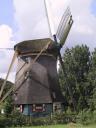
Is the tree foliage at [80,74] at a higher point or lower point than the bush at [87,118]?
higher

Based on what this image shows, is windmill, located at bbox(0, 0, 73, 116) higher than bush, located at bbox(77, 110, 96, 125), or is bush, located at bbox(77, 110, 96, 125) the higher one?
windmill, located at bbox(0, 0, 73, 116)

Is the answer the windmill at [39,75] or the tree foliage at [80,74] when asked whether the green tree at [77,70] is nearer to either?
the tree foliage at [80,74]

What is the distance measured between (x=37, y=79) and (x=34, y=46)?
11.5 ft

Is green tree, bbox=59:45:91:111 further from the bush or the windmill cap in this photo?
the bush

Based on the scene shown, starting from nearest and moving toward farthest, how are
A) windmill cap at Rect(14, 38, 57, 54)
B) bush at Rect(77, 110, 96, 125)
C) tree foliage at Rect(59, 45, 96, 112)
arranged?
bush at Rect(77, 110, 96, 125)
windmill cap at Rect(14, 38, 57, 54)
tree foliage at Rect(59, 45, 96, 112)

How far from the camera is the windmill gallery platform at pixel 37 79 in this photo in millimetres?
47531

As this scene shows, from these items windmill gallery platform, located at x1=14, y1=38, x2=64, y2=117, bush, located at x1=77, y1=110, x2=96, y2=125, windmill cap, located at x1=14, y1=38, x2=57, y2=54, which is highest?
windmill cap, located at x1=14, y1=38, x2=57, y2=54

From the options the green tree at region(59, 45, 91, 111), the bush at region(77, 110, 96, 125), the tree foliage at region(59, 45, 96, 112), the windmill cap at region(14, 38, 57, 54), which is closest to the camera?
the bush at region(77, 110, 96, 125)

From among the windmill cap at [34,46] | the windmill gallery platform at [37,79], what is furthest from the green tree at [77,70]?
the windmill cap at [34,46]

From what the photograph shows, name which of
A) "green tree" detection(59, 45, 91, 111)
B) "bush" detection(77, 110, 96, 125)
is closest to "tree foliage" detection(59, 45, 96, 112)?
"green tree" detection(59, 45, 91, 111)

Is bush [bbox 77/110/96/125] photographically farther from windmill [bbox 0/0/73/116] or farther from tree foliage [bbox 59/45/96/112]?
tree foliage [bbox 59/45/96/112]

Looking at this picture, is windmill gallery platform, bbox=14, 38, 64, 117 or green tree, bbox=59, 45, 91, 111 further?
green tree, bbox=59, 45, 91, 111

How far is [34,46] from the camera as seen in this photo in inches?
1900

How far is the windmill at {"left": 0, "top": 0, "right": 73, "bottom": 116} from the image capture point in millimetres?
47438
